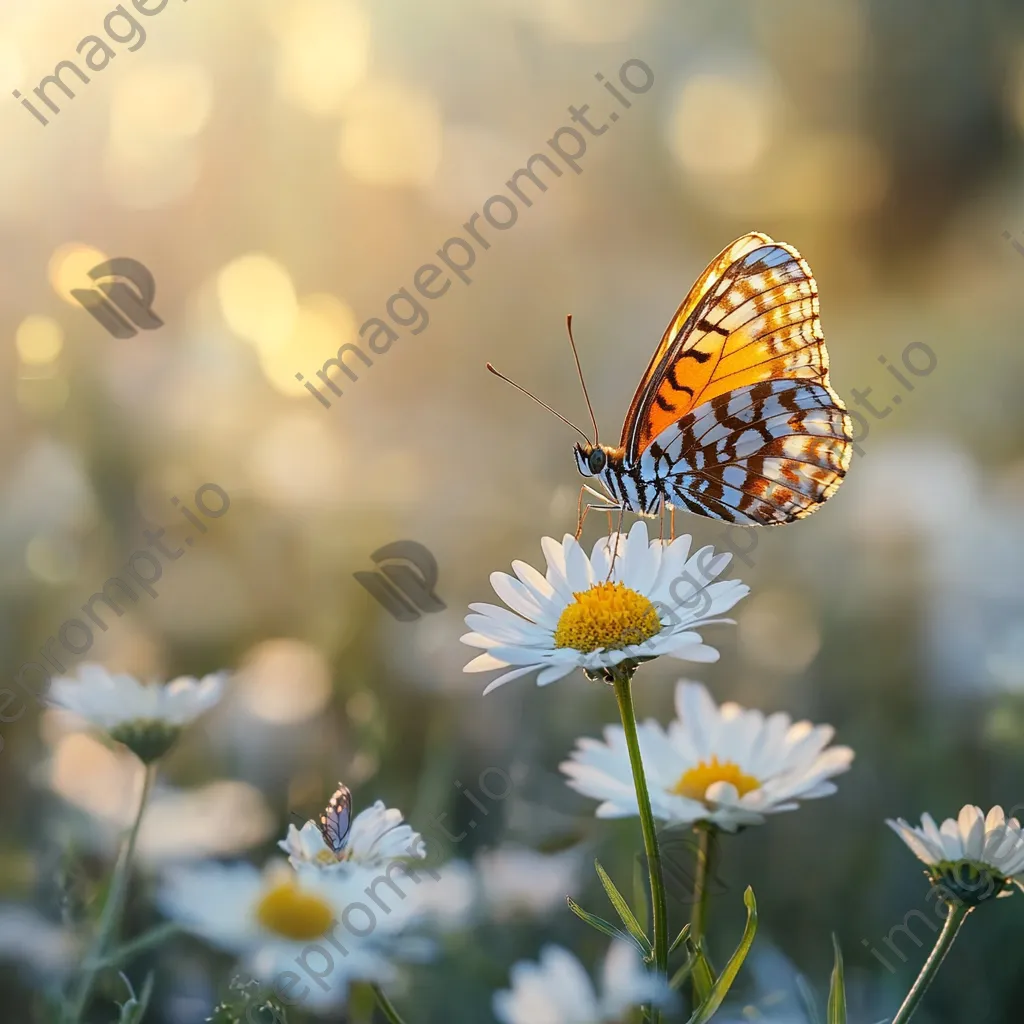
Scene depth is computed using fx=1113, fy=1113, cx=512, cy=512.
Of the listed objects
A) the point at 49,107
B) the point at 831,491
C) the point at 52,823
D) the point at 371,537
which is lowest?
the point at 52,823

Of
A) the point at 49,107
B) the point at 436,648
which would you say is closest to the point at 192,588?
the point at 436,648

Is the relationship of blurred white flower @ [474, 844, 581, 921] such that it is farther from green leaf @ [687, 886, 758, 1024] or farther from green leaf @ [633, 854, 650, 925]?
green leaf @ [687, 886, 758, 1024]

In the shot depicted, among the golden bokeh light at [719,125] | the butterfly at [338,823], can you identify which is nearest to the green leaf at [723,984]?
the butterfly at [338,823]

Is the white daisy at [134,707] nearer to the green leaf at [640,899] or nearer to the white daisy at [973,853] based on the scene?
the green leaf at [640,899]

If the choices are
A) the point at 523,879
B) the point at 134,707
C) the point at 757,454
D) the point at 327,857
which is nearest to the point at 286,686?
the point at 523,879

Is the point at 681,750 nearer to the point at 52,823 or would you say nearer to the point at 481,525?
the point at 52,823

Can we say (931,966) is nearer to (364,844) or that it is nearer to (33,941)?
(364,844)
